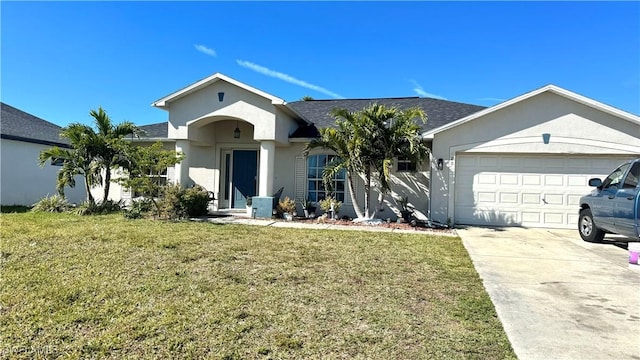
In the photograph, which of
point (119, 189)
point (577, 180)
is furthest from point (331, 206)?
point (119, 189)

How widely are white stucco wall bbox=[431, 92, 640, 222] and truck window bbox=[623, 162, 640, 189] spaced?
3.11 metres

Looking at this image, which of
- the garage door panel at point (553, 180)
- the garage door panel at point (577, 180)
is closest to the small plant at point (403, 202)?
the garage door panel at point (553, 180)

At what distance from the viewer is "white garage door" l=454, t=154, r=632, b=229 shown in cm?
1037

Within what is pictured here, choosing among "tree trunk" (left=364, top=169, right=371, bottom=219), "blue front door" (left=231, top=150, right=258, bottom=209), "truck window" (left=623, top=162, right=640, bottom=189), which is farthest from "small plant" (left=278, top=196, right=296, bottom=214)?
"truck window" (left=623, top=162, right=640, bottom=189)

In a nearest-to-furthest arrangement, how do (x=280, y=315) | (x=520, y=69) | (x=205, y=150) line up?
(x=280, y=315) < (x=205, y=150) < (x=520, y=69)

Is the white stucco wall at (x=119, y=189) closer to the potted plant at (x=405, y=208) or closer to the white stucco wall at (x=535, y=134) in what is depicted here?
the potted plant at (x=405, y=208)

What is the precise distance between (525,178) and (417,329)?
30.5 feet

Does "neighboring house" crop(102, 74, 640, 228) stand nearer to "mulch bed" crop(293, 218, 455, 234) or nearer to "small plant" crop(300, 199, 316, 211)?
"small plant" crop(300, 199, 316, 211)

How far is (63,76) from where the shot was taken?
1431 centimetres

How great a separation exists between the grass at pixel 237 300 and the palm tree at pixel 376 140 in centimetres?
360

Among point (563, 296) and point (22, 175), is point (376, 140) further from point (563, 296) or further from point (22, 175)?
point (22, 175)

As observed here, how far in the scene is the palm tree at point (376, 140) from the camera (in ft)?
32.6

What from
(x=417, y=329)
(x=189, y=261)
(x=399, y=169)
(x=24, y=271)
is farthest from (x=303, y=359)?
(x=399, y=169)

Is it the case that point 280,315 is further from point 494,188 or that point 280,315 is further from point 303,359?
point 494,188
